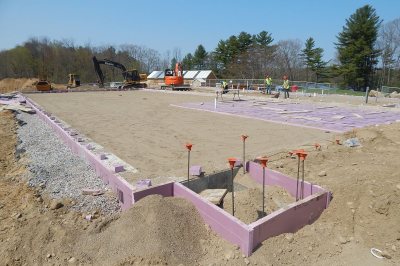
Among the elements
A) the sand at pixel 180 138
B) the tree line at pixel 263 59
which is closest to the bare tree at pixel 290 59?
the tree line at pixel 263 59

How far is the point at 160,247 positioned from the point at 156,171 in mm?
2322

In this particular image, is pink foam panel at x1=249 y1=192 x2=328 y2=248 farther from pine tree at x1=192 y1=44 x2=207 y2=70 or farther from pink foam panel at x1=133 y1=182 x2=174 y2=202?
pine tree at x1=192 y1=44 x2=207 y2=70

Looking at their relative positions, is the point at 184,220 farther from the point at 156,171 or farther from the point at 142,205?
the point at 156,171

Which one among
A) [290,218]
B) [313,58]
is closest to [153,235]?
[290,218]

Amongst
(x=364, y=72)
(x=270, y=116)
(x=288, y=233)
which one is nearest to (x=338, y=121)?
(x=270, y=116)

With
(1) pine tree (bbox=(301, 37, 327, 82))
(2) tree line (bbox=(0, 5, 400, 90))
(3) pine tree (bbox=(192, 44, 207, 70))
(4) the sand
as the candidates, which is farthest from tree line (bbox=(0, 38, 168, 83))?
(4) the sand

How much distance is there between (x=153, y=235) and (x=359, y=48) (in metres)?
39.9

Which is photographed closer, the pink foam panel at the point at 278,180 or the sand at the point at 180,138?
the pink foam panel at the point at 278,180

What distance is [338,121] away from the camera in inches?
406

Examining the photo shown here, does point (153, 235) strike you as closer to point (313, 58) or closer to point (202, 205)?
point (202, 205)

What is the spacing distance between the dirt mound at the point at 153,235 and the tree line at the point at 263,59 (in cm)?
3717

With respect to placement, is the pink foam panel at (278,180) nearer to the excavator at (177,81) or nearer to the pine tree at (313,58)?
the excavator at (177,81)

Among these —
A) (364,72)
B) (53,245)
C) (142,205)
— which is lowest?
(53,245)

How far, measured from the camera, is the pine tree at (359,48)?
116ft
